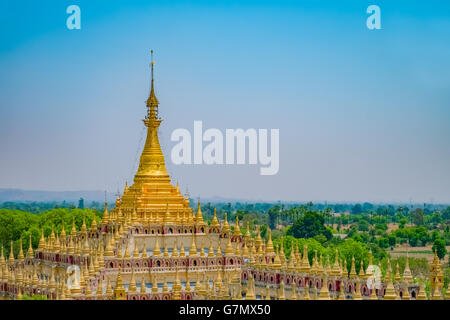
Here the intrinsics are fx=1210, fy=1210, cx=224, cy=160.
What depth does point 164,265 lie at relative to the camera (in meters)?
47.8

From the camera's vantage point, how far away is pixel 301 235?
284ft

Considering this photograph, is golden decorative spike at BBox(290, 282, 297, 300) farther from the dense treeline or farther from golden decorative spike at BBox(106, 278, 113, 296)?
the dense treeline

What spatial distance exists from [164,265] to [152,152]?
8.09 meters

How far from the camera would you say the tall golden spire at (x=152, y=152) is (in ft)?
177

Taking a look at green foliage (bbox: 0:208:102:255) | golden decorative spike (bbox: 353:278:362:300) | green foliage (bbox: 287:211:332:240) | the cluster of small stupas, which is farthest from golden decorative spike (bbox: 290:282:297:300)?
green foliage (bbox: 287:211:332:240)

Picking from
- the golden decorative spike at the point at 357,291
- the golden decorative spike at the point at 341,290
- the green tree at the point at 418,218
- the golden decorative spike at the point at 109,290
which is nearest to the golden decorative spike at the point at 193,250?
the golden decorative spike at the point at 109,290

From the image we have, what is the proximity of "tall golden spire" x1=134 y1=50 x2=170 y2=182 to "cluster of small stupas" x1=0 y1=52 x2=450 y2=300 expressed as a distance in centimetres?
4

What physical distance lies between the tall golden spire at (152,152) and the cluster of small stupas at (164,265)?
0.15ft

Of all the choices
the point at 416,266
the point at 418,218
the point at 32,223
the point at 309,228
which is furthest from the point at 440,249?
the point at 418,218

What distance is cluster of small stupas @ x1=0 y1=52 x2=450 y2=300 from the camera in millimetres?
42344
